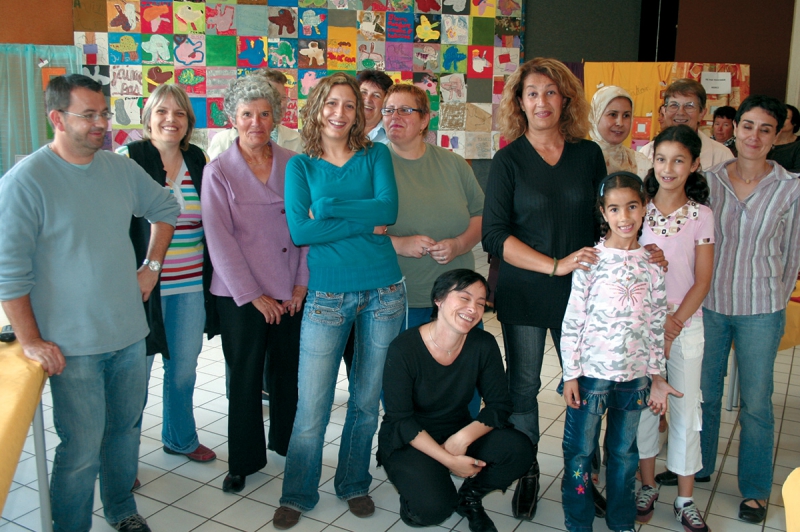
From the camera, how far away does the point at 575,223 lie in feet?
8.04

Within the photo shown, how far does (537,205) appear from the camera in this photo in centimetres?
244

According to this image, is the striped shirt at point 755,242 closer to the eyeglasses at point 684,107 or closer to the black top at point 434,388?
the eyeglasses at point 684,107

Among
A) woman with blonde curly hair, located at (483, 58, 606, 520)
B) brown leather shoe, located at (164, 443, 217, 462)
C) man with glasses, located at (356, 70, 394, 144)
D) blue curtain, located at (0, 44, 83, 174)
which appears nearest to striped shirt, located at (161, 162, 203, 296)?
brown leather shoe, located at (164, 443, 217, 462)

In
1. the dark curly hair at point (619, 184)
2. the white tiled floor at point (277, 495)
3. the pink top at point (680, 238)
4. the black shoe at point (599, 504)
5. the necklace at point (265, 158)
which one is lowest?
the white tiled floor at point (277, 495)

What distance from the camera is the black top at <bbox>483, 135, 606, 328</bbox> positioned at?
2.44m

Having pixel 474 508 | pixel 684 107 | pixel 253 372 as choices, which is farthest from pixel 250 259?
pixel 684 107

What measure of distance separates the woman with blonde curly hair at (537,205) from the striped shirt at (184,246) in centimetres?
123

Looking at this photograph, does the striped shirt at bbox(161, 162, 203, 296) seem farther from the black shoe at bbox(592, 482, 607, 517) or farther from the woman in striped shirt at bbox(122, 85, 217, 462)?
the black shoe at bbox(592, 482, 607, 517)

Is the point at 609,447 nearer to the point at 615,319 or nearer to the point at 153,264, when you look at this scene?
the point at 615,319

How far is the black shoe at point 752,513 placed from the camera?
2.63m

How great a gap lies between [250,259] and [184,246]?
0.36 m

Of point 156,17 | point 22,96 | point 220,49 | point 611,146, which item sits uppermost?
point 156,17

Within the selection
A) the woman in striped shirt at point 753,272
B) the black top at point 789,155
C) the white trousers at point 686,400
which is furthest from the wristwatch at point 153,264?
the black top at point 789,155

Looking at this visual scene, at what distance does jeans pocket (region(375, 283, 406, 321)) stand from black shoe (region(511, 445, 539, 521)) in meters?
0.81
